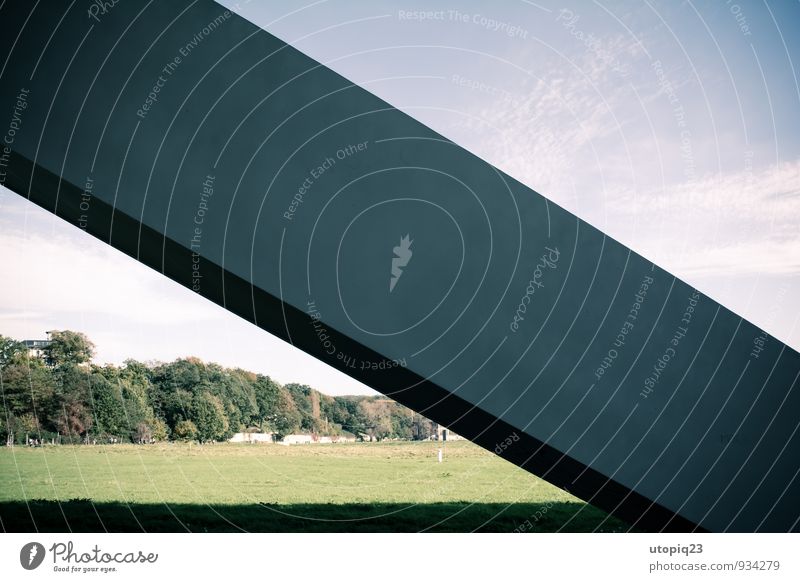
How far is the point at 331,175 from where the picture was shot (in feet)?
7.39

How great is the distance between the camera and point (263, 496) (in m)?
7.53

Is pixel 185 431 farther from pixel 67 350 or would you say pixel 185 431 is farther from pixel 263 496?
pixel 263 496

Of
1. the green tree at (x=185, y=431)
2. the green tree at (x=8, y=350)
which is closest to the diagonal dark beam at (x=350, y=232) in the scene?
the green tree at (x=8, y=350)

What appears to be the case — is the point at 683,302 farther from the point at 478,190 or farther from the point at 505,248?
the point at 478,190

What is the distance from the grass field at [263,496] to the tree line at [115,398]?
1.88ft

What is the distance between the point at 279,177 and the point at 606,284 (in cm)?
136

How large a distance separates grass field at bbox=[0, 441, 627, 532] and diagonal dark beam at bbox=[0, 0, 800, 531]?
3439 millimetres

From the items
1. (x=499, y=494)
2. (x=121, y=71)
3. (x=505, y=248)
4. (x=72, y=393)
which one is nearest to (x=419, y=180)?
(x=505, y=248)

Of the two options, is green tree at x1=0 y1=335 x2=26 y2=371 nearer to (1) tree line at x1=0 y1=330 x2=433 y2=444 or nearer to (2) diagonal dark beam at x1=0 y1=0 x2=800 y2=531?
(1) tree line at x1=0 y1=330 x2=433 y2=444

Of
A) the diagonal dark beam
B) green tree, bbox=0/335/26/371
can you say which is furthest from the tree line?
the diagonal dark beam

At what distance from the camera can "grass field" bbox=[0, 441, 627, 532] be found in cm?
549

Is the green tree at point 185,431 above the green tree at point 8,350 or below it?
below

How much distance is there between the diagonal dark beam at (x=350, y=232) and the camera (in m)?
2.14

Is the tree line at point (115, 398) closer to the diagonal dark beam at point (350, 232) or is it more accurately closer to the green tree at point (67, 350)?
the green tree at point (67, 350)
